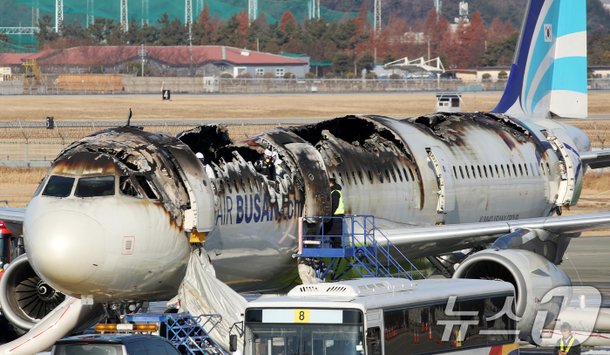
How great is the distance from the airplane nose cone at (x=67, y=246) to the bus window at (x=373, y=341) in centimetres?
503

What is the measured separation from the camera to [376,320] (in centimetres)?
1962

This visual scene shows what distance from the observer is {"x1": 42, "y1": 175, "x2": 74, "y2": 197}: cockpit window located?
22281mm

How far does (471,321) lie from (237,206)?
Result: 17.0 feet

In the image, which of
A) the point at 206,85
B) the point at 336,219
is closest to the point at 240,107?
the point at 206,85

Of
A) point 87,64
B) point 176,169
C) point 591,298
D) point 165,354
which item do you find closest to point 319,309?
point 165,354

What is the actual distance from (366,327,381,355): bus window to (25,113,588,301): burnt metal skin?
486 cm

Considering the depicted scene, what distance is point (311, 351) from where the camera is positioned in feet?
63.1

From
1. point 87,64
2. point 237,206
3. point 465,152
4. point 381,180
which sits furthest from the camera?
point 87,64

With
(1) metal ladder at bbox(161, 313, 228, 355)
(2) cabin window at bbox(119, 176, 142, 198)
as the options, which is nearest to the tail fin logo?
(1) metal ladder at bbox(161, 313, 228, 355)

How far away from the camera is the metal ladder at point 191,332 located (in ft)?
73.7

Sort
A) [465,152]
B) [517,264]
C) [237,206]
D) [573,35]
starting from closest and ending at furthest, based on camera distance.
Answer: [237,206], [517,264], [465,152], [573,35]

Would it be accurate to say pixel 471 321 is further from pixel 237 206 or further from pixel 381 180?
pixel 381 180

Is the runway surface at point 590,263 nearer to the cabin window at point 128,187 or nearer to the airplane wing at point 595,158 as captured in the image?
the airplane wing at point 595,158

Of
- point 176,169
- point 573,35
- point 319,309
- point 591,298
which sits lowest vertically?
point 591,298
